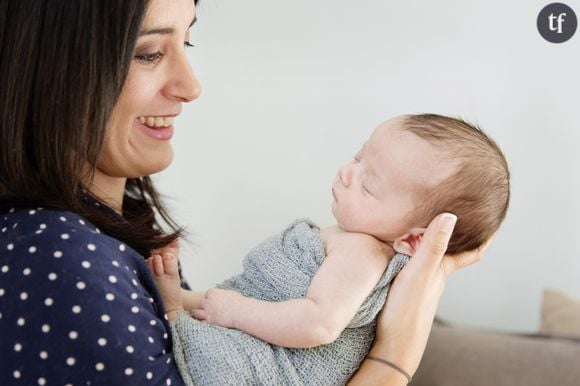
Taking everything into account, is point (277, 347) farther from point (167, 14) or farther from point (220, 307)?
point (167, 14)

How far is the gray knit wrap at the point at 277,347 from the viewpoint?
4.02 ft

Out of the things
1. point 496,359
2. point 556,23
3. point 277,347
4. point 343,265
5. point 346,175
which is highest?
point 556,23

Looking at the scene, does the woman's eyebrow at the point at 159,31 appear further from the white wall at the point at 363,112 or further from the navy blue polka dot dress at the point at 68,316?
the white wall at the point at 363,112

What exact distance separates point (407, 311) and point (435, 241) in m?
0.13

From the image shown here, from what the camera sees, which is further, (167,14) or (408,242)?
(408,242)

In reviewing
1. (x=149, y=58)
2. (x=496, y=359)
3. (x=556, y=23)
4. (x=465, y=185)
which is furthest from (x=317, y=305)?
(x=556, y=23)

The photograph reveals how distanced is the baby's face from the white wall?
59.7 inches

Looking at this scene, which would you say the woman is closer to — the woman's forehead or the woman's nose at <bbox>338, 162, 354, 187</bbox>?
the woman's forehead

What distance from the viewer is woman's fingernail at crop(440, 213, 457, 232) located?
1319mm

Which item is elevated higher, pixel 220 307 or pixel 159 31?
pixel 159 31

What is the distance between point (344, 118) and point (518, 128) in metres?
0.61

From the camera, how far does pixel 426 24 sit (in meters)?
2.88

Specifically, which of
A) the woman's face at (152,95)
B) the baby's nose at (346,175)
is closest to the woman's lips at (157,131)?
the woman's face at (152,95)

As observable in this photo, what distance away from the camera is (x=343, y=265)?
129cm
